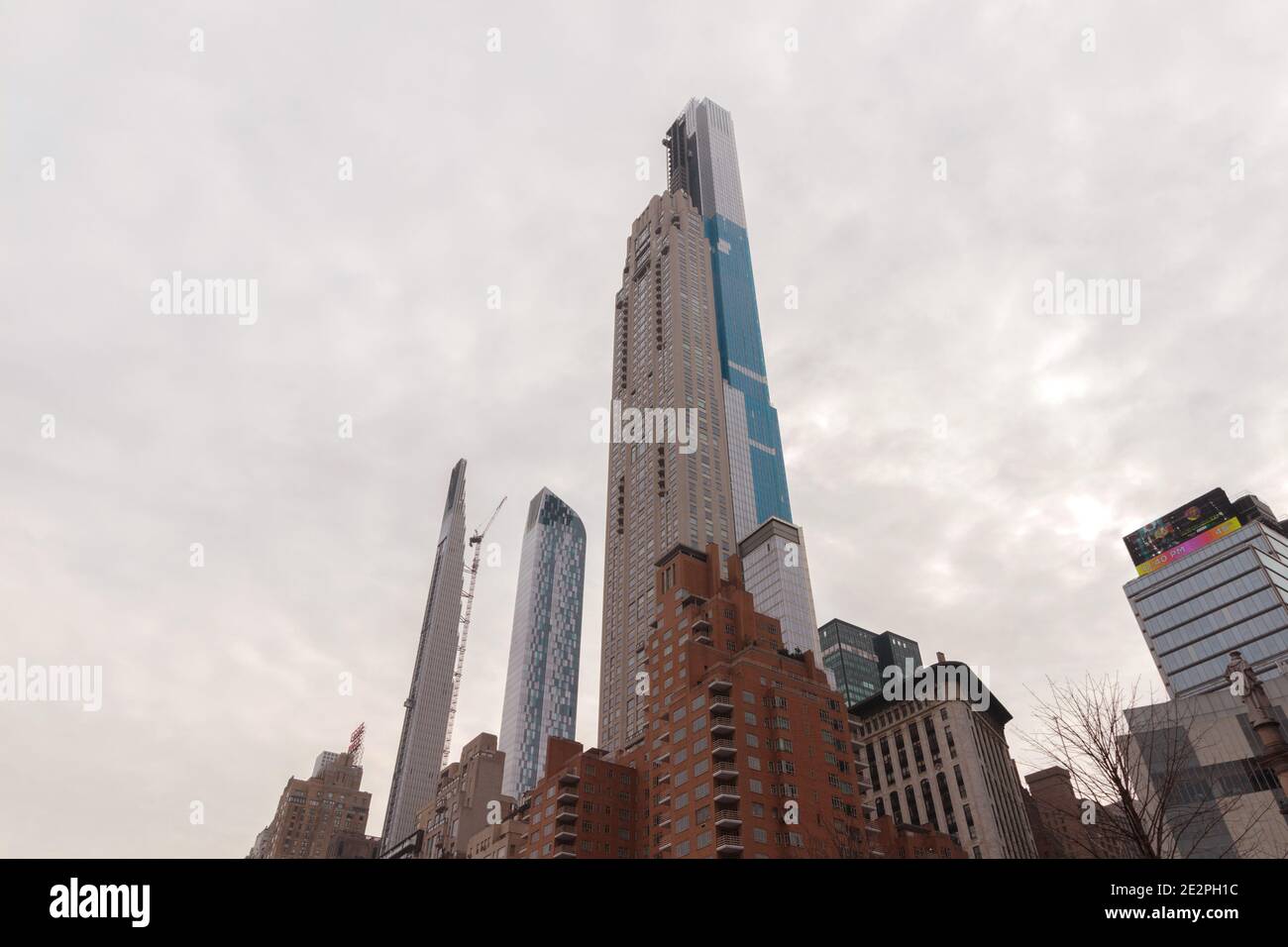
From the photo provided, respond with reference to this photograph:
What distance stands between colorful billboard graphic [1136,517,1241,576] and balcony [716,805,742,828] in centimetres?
13091

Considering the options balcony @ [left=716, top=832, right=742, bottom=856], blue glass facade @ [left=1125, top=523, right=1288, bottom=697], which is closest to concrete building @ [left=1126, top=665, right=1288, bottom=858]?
balcony @ [left=716, top=832, right=742, bottom=856]

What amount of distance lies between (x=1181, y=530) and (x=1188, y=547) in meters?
4.60

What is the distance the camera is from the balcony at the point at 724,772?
7688 centimetres

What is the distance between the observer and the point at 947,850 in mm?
101188

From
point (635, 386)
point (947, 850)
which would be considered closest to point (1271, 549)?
point (947, 850)

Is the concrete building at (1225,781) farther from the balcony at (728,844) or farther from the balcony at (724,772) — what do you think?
the balcony at (728,844)

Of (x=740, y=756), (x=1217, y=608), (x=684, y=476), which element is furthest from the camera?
(x=684, y=476)

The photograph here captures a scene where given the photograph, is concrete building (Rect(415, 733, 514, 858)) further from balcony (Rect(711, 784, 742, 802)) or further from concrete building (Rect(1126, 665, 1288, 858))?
concrete building (Rect(1126, 665, 1288, 858))

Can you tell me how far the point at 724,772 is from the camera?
76.9 m

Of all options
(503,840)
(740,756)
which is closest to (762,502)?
(503,840)

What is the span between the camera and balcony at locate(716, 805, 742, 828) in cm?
7431

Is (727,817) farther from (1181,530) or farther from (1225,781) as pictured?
(1181,530)
